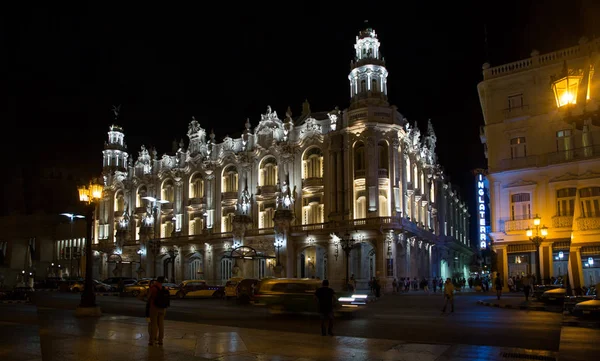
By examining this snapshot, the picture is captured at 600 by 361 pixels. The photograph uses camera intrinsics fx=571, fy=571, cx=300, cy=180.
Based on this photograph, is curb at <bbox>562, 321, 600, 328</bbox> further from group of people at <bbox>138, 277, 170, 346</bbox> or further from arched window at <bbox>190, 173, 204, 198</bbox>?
arched window at <bbox>190, 173, 204, 198</bbox>

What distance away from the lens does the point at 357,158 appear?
54.8 meters

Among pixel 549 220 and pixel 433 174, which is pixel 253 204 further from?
pixel 549 220

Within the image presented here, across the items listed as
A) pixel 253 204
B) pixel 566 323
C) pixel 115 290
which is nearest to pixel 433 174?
pixel 253 204

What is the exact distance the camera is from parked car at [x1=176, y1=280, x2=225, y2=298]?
136ft

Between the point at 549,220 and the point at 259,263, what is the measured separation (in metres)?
31.8

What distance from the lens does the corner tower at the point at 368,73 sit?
54781 millimetres

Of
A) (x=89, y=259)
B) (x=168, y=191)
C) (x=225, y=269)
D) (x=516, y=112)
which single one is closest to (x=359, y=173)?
(x=516, y=112)

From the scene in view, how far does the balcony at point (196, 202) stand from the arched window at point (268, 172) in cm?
987

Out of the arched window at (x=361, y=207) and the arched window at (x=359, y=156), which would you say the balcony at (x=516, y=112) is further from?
the arched window at (x=361, y=207)

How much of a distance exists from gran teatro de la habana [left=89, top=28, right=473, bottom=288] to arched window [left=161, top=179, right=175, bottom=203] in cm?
16

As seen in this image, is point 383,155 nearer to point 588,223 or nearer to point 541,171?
point 541,171

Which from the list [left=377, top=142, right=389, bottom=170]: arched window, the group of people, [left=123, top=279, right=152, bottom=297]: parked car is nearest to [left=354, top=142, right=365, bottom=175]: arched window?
[left=377, top=142, right=389, bottom=170]: arched window

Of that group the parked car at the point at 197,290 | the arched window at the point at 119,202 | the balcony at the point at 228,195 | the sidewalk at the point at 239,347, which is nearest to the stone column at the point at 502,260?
the parked car at the point at 197,290

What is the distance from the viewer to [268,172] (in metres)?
62.0
